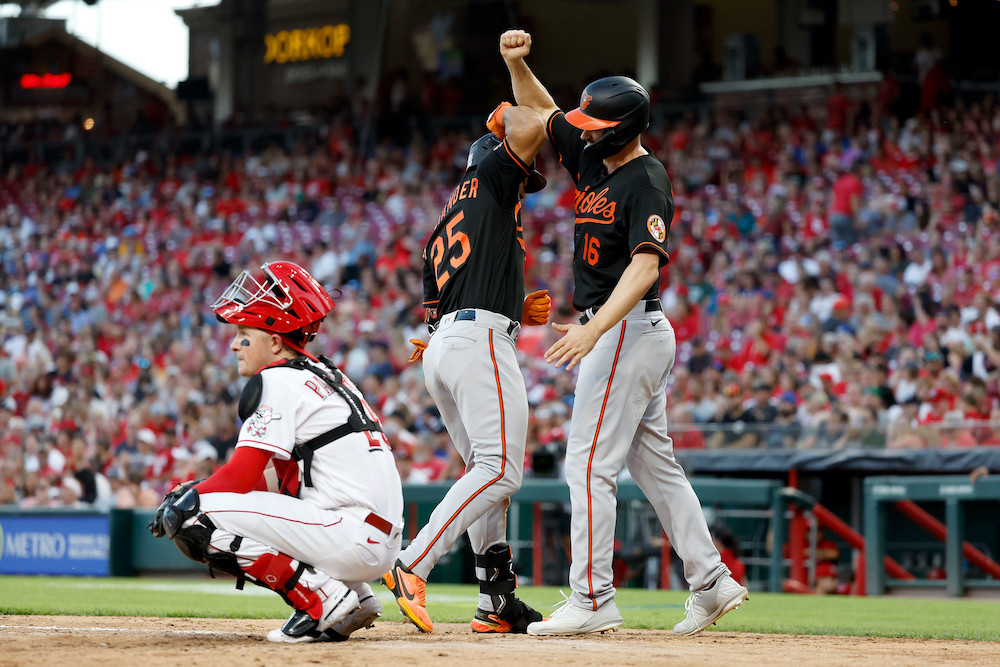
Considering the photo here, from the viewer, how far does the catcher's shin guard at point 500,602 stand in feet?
15.4

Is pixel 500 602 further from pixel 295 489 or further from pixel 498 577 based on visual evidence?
pixel 295 489

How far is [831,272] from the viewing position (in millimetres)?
13547

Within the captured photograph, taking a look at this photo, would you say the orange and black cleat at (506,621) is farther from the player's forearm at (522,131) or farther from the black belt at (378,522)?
the player's forearm at (522,131)

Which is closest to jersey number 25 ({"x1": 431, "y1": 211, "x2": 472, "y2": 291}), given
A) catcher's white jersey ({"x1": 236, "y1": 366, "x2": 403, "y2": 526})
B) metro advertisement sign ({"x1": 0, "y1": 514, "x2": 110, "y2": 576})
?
catcher's white jersey ({"x1": 236, "y1": 366, "x2": 403, "y2": 526})

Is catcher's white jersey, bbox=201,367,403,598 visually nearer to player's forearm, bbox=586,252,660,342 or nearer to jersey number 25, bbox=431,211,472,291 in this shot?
player's forearm, bbox=586,252,660,342

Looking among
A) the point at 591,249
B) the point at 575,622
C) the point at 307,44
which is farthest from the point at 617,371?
the point at 307,44

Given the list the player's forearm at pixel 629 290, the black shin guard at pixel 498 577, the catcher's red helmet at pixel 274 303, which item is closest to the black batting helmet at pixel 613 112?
the player's forearm at pixel 629 290

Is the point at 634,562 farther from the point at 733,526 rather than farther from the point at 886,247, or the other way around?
the point at 886,247

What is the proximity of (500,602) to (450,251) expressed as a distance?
1377mm

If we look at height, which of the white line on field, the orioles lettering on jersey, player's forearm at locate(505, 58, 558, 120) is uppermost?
player's forearm at locate(505, 58, 558, 120)

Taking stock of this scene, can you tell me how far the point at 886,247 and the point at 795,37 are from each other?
8024mm

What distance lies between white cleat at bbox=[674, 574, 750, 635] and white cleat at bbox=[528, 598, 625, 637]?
34 cm

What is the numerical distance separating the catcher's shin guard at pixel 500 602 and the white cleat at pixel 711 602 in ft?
1.98

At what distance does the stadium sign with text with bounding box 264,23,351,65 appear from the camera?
2473 centimetres
